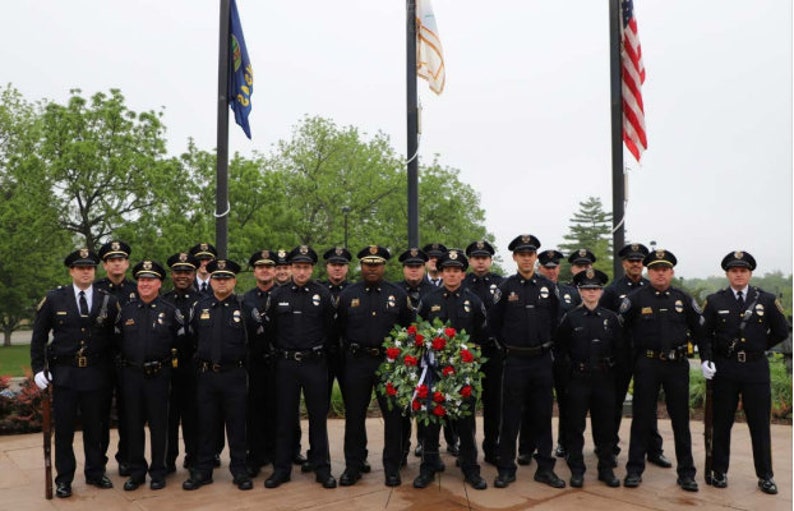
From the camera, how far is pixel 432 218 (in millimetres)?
36688

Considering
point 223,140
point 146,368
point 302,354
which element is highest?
point 223,140

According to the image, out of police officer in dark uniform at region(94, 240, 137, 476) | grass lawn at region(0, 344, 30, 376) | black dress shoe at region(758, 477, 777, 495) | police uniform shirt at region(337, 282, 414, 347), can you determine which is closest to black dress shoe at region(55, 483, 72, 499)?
police officer in dark uniform at region(94, 240, 137, 476)

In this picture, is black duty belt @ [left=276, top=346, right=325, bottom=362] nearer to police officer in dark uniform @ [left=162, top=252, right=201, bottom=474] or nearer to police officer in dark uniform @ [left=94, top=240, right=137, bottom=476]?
police officer in dark uniform @ [left=162, top=252, right=201, bottom=474]

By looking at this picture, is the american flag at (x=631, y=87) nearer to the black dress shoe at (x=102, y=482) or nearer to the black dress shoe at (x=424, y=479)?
the black dress shoe at (x=424, y=479)

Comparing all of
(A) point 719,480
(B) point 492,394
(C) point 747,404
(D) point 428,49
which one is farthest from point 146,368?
(D) point 428,49

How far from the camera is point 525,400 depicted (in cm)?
648

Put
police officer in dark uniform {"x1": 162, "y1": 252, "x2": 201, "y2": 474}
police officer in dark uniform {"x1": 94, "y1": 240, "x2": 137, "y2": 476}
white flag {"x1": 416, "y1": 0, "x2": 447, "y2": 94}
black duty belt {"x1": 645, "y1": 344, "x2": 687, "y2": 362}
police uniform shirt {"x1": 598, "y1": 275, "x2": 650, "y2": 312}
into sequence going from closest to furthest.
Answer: black duty belt {"x1": 645, "y1": 344, "x2": 687, "y2": 362} → police officer in dark uniform {"x1": 94, "y1": 240, "x2": 137, "y2": 476} → police officer in dark uniform {"x1": 162, "y1": 252, "x2": 201, "y2": 474} → police uniform shirt {"x1": 598, "y1": 275, "x2": 650, "y2": 312} → white flag {"x1": 416, "y1": 0, "x2": 447, "y2": 94}

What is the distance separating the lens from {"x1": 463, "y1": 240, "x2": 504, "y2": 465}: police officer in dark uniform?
6.99m

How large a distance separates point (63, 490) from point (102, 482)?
14.5 inches

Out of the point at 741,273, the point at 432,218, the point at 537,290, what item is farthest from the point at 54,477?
the point at 432,218

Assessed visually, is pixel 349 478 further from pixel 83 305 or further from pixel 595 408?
pixel 83 305

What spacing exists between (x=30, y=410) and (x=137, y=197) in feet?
55.0

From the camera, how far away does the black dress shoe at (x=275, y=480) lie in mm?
6258

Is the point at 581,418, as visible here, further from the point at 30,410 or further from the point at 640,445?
the point at 30,410
